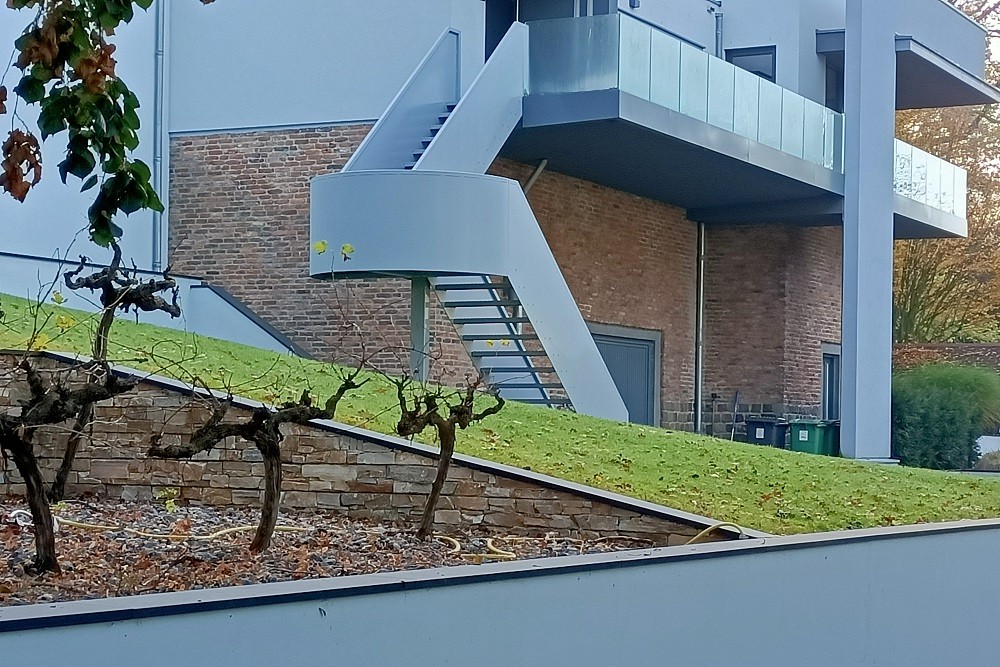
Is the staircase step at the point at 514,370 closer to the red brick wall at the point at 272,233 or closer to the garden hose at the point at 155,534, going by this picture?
the red brick wall at the point at 272,233

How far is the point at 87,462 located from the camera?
1082 cm

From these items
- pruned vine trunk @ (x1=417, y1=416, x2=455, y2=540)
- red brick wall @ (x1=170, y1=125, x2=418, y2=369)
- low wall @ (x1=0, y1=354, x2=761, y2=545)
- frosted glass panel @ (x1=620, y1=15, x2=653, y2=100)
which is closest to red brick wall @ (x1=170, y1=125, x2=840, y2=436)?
red brick wall @ (x1=170, y1=125, x2=418, y2=369)

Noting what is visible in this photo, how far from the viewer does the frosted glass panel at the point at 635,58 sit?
1936 centimetres

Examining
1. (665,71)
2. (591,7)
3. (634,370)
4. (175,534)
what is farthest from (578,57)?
(175,534)

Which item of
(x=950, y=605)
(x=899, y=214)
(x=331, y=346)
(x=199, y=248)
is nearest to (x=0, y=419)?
(x=950, y=605)

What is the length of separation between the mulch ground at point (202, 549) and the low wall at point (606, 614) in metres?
1.62

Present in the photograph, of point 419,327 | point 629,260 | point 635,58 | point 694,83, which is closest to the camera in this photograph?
point 419,327

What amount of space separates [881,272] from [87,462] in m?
15.7

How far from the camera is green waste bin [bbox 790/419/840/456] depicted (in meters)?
24.8

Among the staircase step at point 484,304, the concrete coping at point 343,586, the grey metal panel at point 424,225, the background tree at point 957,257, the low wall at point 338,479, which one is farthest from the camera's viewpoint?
the background tree at point 957,257

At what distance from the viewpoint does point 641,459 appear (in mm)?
12828

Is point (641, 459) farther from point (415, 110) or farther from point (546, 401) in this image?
point (415, 110)

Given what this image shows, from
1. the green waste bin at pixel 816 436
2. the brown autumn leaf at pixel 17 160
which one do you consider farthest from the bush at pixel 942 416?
the brown autumn leaf at pixel 17 160

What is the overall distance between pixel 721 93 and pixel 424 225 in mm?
7282
